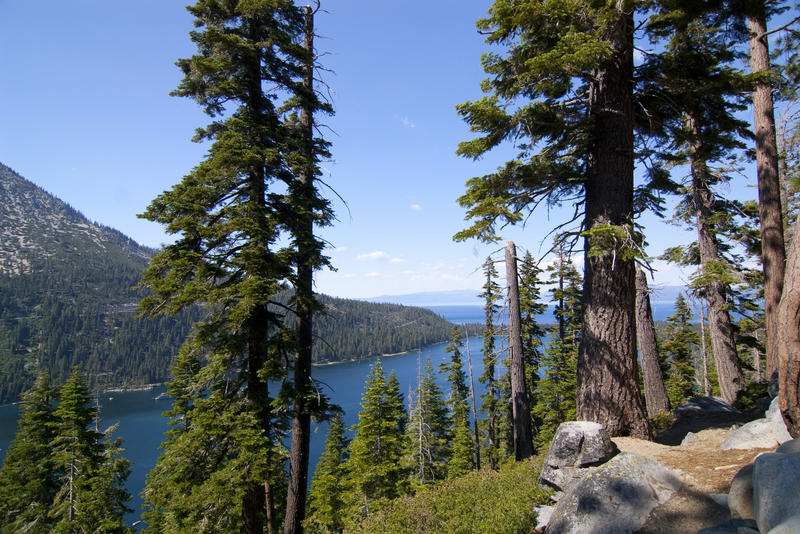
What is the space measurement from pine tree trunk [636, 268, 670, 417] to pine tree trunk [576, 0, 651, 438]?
4.34 metres

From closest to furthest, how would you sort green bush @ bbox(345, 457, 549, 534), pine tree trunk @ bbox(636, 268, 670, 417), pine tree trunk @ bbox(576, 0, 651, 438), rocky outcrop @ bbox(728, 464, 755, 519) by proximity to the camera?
rocky outcrop @ bbox(728, 464, 755, 519)
green bush @ bbox(345, 457, 549, 534)
pine tree trunk @ bbox(576, 0, 651, 438)
pine tree trunk @ bbox(636, 268, 670, 417)

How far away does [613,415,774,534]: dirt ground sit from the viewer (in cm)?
359

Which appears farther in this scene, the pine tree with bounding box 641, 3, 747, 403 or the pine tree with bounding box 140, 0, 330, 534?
the pine tree with bounding box 140, 0, 330, 534

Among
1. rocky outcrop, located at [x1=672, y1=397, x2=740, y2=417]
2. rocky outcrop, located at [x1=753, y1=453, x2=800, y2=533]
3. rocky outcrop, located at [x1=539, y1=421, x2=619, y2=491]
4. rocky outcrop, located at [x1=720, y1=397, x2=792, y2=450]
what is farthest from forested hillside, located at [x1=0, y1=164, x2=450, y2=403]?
rocky outcrop, located at [x1=753, y1=453, x2=800, y2=533]

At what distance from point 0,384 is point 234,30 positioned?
554 ft

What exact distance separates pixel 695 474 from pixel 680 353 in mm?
23326

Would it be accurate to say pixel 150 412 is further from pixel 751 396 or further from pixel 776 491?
pixel 776 491

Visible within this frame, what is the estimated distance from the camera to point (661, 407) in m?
9.43

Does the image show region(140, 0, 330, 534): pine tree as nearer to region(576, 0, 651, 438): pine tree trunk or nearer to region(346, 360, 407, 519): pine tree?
region(576, 0, 651, 438): pine tree trunk

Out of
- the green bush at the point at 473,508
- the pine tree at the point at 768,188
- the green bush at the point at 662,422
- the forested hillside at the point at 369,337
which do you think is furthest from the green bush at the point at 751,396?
the forested hillside at the point at 369,337

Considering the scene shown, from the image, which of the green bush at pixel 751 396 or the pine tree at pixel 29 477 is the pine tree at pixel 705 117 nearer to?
the green bush at pixel 751 396

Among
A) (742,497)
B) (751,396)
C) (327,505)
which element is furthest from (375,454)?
(742,497)

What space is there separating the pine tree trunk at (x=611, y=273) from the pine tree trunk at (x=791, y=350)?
1658mm

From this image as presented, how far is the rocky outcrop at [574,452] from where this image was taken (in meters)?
4.96
